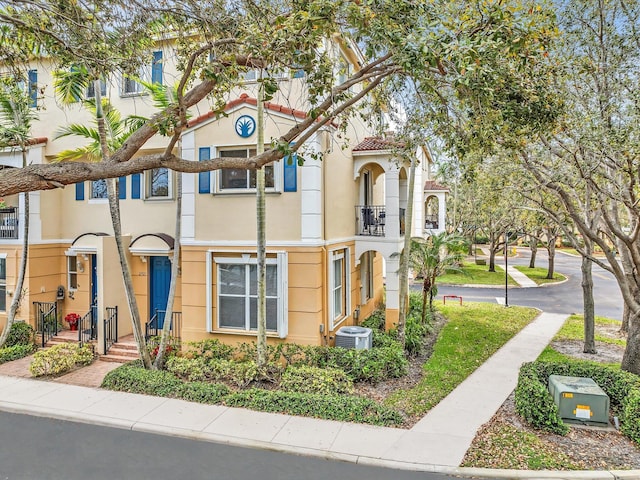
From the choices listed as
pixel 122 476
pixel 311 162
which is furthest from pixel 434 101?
pixel 122 476

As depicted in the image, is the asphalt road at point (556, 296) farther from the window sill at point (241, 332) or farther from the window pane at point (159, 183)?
the window pane at point (159, 183)

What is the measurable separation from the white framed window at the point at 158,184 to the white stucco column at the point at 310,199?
491 cm

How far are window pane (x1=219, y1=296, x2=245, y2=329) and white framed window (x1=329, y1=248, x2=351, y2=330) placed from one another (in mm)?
2426

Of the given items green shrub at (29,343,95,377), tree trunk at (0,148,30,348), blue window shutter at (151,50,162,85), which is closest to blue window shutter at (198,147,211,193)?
blue window shutter at (151,50,162,85)

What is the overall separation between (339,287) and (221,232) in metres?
3.96

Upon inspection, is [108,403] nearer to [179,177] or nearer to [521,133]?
[179,177]

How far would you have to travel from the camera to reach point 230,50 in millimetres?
8508

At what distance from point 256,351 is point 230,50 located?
7036 millimetres

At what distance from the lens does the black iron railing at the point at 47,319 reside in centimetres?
1355

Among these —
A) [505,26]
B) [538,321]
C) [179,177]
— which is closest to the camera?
[505,26]

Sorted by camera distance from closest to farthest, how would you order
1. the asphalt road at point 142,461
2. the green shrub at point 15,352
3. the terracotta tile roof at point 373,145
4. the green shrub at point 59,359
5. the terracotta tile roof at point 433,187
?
the asphalt road at point 142,461, the green shrub at point 59,359, the green shrub at point 15,352, the terracotta tile roof at point 373,145, the terracotta tile roof at point 433,187

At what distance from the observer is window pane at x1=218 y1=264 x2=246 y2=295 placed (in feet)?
37.5

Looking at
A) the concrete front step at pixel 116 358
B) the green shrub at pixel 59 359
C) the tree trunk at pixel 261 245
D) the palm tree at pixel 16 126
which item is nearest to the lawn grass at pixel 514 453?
the tree trunk at pixel 261 245

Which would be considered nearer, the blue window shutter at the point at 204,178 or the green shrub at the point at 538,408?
the green shrub at the point at 538,408
